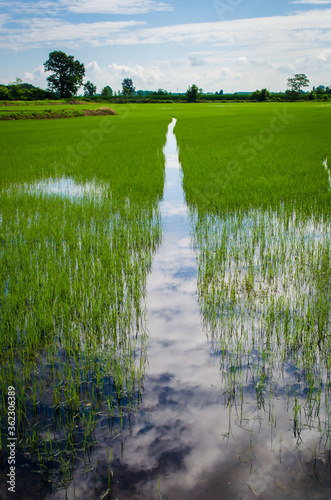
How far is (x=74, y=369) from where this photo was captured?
3262 mm

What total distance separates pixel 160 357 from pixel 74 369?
717 millimetres

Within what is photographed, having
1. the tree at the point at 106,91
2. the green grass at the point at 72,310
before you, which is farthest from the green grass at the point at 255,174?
the tree at the point at 106,91

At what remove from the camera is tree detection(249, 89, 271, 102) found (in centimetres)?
8400

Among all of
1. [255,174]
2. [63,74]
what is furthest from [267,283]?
[63,74]

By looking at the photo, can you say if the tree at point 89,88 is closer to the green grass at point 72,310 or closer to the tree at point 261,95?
the tree at point 261,95

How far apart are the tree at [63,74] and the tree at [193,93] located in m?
21.4

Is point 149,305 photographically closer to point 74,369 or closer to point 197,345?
point 197,345

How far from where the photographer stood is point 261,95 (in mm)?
84312

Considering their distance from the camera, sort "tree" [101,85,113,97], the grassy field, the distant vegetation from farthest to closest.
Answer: "tree" [101,85,113,97] → the distant vegetation → the grassy field

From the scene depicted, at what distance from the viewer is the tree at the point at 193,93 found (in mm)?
82688

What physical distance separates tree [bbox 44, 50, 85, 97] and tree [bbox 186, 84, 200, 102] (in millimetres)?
21371

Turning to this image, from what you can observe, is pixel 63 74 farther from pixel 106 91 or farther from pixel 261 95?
pixel 261 95

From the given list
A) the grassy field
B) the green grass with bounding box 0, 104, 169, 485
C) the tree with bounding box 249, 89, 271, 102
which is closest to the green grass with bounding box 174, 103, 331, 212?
the grassy field

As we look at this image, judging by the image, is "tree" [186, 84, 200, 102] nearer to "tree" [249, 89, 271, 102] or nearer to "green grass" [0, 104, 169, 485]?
"tree" [249, 89, 271, 102]
